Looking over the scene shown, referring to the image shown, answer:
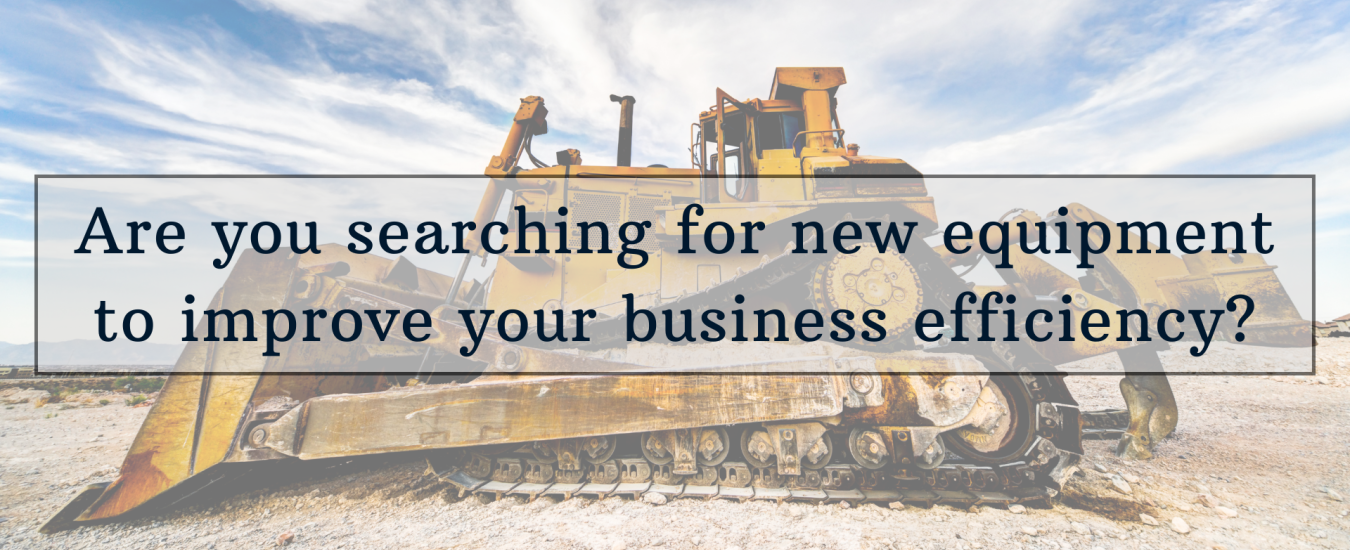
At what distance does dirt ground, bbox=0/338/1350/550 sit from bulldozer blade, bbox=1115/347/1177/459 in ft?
0.84

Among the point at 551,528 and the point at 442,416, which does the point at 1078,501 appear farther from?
the point at 442,416

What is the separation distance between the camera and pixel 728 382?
148 inches

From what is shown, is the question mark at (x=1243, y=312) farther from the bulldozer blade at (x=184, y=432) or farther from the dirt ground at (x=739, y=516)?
the bulldozer blade at (x=184, y=432)

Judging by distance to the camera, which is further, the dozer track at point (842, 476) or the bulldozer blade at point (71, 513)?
the dozer track at point (842, 476)

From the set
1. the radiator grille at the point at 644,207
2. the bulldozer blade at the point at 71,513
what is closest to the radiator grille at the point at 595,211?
the radiator grille at the point at 644,207

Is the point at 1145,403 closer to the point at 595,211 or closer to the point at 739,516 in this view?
the point at 739,516

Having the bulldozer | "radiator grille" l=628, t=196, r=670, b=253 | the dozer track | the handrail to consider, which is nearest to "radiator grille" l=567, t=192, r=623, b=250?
"radiator grille" l=628, t=196, r=670, b=253

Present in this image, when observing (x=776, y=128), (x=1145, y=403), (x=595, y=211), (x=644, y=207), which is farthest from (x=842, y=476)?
(x=776, y=128)

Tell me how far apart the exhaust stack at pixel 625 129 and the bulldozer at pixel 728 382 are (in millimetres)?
1499

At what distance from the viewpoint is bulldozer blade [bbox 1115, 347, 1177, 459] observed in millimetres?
4270

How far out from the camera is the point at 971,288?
4.50 metres

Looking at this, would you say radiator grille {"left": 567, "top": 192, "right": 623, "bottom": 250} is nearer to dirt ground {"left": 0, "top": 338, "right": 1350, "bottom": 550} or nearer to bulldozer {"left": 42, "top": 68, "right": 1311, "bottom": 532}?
bulldozer {"left": 42, "top": 68, "right": 1311, "bottom": 532}

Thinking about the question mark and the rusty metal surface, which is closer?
the rusty metal surface

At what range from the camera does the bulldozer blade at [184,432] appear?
365cm
